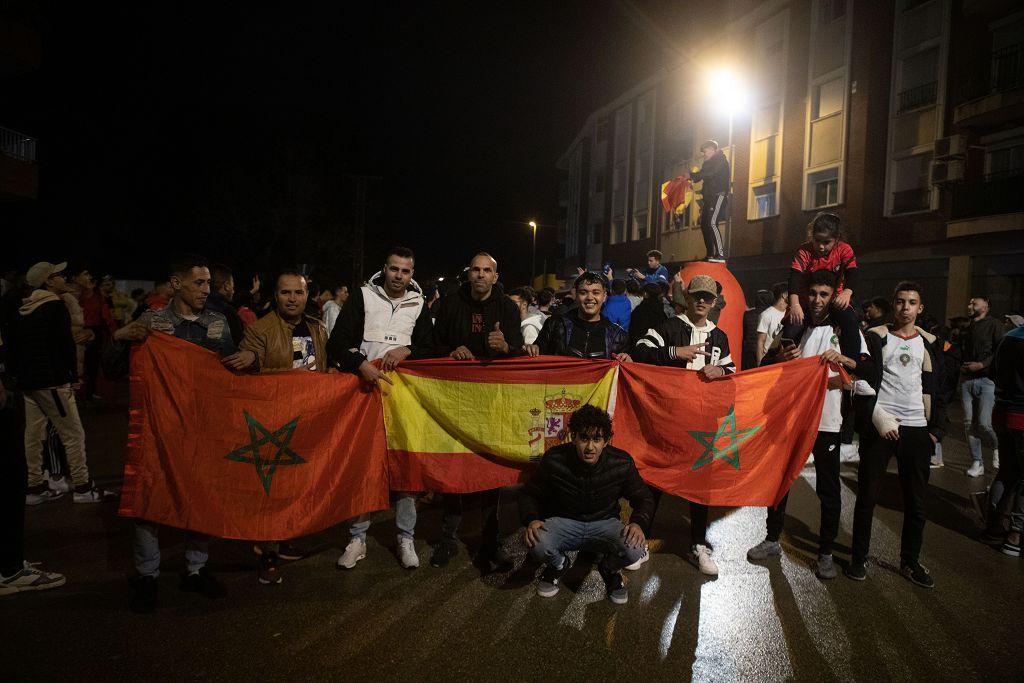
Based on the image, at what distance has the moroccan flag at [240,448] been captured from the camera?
4398mm

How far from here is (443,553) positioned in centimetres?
502

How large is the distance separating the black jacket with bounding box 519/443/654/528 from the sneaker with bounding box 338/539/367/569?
4.48 ft

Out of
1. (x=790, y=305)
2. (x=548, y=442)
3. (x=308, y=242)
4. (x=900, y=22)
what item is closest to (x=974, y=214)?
(x=900, y=22)

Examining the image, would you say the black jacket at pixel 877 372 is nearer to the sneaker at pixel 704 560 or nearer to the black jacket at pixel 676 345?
the black jacket at pixel 676 345

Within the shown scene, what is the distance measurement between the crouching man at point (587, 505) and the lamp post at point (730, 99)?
28088 millimetres

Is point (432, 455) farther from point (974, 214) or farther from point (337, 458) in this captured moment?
point (974, 214)

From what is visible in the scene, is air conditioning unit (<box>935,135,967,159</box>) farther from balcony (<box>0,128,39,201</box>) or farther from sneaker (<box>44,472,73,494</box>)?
balcony (<box>0,128,39,201</box>)

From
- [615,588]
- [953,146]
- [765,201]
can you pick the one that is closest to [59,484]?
[615,588]

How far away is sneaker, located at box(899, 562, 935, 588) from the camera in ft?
15.6

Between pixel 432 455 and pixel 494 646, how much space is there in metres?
1.63

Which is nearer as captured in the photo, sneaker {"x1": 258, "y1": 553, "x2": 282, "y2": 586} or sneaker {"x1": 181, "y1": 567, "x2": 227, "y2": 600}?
sneaker {"x1": 181, "y1": 567, "x2": 227, "y2": 600}

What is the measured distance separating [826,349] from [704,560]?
1.91 meters

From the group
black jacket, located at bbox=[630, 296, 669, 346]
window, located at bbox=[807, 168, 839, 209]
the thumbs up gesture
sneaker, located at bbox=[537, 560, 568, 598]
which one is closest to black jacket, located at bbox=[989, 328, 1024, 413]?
black jacket, located at bbox=[630, 296, 669, 346]

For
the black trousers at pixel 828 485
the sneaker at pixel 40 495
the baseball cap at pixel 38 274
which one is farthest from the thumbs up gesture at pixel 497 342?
the sneaker at pixel 40 495
